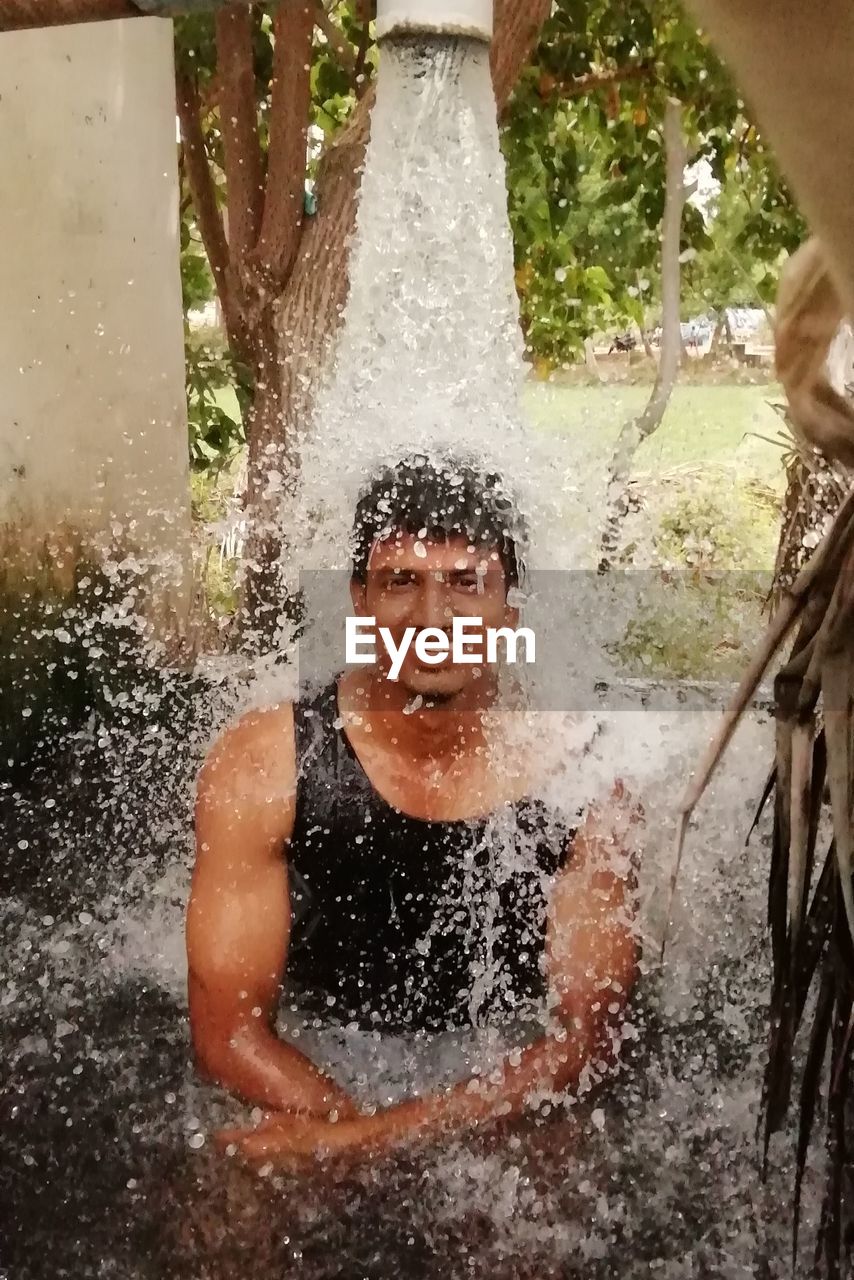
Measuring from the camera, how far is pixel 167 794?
87cm

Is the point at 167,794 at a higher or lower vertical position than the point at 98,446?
lower

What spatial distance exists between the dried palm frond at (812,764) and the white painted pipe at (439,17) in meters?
0.32

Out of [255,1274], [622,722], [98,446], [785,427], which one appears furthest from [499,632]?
[255,1274]

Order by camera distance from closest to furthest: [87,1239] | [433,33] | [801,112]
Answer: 1. [801,112]
2. [433,33]
3. [87,1239]

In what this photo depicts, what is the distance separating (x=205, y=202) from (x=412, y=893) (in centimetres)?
62

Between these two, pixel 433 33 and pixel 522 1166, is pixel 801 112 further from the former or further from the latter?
pixel 522 1166

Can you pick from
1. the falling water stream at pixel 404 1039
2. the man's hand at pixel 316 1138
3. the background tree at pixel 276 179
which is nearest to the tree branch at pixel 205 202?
the background tree at pixel 276 179

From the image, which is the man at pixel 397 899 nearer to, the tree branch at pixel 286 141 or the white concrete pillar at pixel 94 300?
the white concrete pillar at pixel 94 300

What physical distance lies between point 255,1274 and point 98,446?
2.47 ft

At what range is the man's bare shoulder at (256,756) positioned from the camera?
0.85 meters

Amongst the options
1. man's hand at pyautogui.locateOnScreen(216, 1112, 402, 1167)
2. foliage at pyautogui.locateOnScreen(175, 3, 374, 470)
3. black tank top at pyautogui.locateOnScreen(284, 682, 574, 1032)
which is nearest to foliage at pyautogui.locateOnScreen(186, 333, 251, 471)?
foliage at pyautogui.locateOnScreen(175, 3, 374, 470)

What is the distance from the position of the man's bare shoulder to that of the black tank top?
0.01 m

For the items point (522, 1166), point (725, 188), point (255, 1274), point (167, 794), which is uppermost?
point (725, 188)

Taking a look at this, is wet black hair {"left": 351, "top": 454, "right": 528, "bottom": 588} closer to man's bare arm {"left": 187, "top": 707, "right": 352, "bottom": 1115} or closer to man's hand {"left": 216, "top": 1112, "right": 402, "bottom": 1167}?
man's bare arm {"left": 187, "top": 707, "right": 352, "bottom": 1115}
